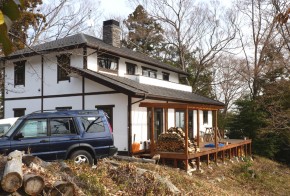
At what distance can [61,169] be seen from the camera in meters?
7.62

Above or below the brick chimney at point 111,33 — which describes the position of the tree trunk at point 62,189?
below

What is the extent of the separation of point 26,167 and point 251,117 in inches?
895

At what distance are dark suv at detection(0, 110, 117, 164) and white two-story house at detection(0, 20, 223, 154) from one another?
4.30m

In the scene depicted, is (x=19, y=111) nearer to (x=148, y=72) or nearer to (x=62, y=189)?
(x=148, y=72)

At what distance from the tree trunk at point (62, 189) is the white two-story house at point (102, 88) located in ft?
29.5

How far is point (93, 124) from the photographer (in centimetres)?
1130

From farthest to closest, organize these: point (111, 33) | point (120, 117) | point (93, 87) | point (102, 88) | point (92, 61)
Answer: point (111, 33) < point (92, 61) < point (93, 87) < point (102, 88) < point (120, 117)

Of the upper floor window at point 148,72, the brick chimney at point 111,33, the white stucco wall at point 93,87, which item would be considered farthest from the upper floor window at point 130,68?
the white stucco wall at point 93,87

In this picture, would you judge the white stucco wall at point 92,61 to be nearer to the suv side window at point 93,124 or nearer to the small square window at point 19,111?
the small square window at point 19,111

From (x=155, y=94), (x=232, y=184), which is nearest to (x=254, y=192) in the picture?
(x=232, y=184)

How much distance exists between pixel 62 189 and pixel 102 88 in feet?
38.8

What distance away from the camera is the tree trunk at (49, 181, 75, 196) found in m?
6.10

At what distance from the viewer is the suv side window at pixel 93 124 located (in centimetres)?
1116

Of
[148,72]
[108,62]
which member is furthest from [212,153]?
[108,62]
